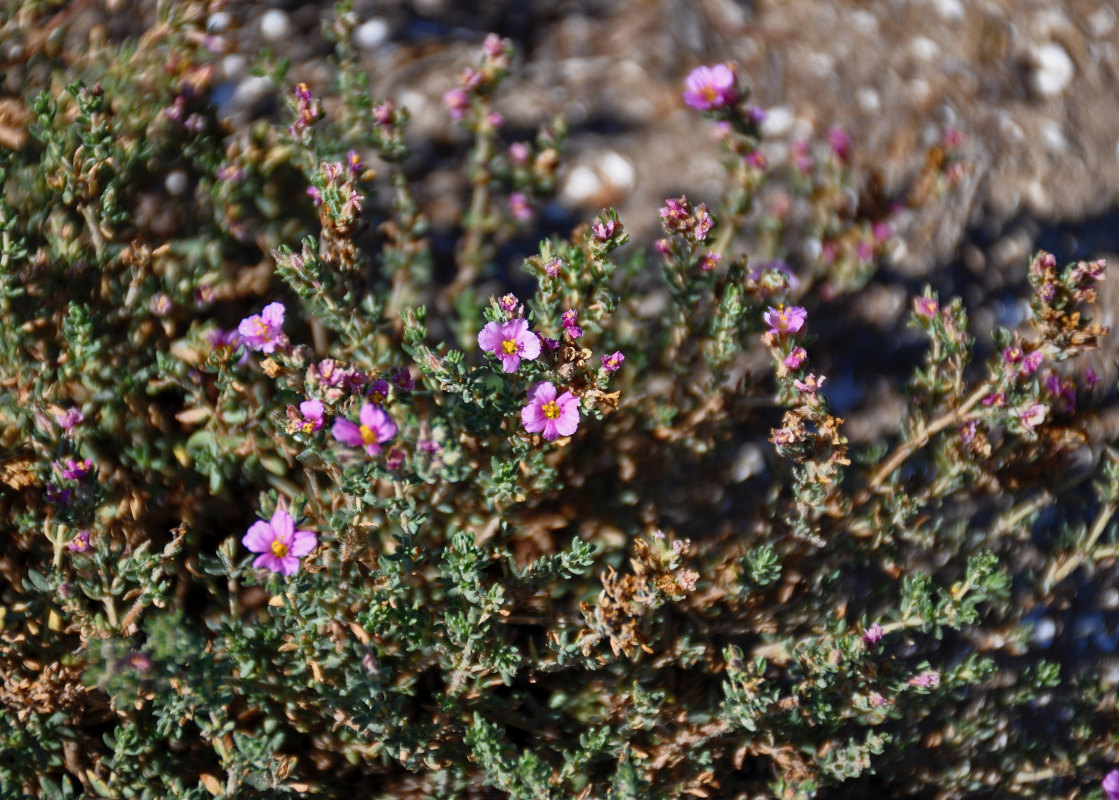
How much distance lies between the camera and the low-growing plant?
2.36 metres

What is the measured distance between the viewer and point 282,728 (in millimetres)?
2795

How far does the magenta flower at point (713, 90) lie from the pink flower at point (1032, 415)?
1097 mm

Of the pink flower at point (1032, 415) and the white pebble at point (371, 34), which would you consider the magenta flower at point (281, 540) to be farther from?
the white pebble at point (371, 34)

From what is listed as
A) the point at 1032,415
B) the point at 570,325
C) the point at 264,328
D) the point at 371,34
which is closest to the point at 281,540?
the point at 264,328

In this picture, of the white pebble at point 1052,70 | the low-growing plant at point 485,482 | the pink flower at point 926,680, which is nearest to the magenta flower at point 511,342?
the low-growing plant at point 485,482

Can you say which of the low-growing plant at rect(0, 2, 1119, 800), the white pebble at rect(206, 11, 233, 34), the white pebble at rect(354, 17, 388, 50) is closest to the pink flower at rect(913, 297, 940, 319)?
the low-growing plant at rect(0, 2, 1119, 800)

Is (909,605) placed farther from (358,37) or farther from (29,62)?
(29,62)

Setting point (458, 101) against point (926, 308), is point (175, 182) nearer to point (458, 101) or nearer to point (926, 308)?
point (458, 101)

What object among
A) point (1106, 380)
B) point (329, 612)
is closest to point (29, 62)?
point (329, 612)

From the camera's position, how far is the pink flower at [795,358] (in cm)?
242

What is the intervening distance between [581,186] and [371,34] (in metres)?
0.96

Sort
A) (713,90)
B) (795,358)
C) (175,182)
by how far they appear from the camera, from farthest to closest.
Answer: (175,182)
(713,90)
(795,358)

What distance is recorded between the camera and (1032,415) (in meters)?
2.44

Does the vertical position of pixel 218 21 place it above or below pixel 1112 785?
above
